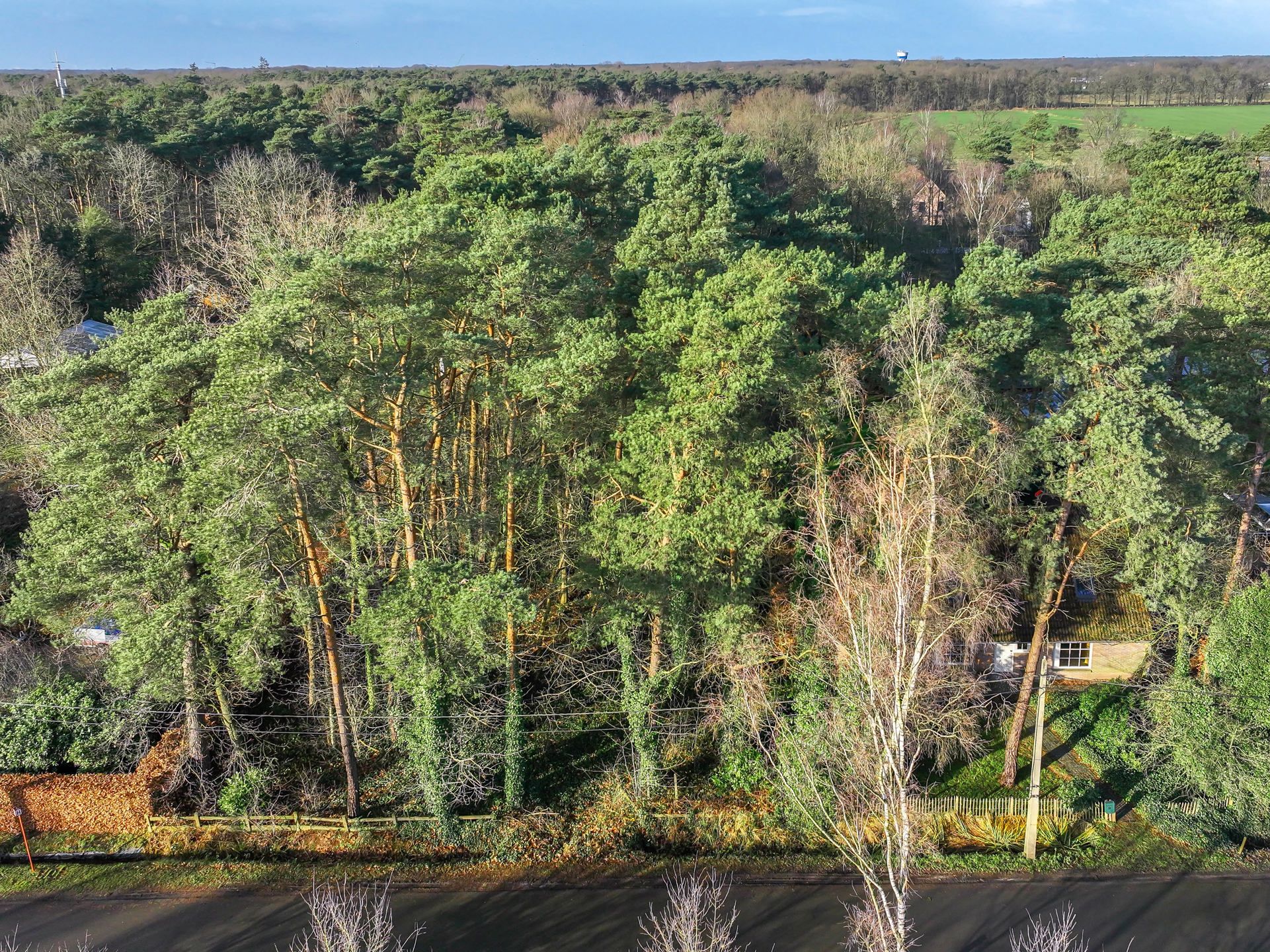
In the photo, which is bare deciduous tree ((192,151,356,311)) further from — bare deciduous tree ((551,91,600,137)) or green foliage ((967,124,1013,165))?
green foliage ((967,124,1013,165))

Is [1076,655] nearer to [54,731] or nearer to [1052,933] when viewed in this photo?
[1052,933]

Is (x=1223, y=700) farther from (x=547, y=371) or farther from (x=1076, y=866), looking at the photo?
(x=547, y=371)

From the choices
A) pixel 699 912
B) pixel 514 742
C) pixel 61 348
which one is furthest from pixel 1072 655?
pixel 61 348

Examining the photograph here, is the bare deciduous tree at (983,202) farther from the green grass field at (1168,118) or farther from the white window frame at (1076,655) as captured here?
the white window frame at (1076,655)

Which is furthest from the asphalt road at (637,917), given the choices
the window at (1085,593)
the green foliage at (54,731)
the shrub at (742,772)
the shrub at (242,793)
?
the window at (1085,593)

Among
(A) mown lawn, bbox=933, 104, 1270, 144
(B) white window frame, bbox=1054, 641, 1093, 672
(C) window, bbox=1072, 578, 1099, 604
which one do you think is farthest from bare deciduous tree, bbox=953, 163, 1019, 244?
(B) white window frame, bbox=1054, 641, 1093, 672

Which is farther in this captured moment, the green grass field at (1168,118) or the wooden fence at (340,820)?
the green grass field at (1168,118)
